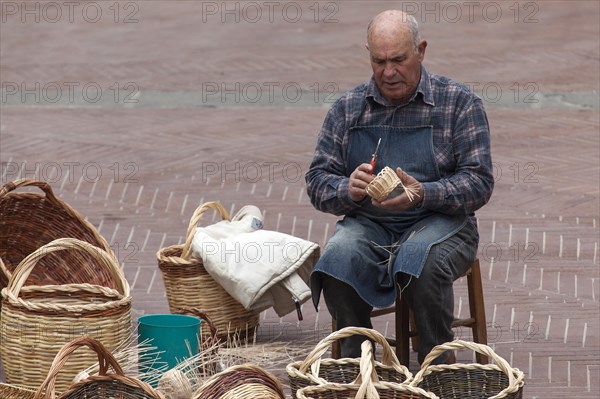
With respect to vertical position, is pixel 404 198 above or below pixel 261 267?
above

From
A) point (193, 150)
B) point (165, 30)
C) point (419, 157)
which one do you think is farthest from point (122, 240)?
point (165, 30)

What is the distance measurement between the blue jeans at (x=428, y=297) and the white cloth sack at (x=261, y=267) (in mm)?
454

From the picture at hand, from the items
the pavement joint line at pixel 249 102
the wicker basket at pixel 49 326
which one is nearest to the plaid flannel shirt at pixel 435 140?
the wicker basket at pixel 49 326

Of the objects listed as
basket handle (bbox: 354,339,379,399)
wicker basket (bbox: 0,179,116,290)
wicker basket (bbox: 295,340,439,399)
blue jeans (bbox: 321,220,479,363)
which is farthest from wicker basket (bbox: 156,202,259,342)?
basket handle (bbox: 354,339,379,399)

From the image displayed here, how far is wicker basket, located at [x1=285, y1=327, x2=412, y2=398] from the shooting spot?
352cm

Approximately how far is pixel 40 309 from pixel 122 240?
2.32 metres

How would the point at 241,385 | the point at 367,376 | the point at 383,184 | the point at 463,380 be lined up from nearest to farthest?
the point at 367,376 < the point at 241,385 < the point at 463,380 < the point at 383,184

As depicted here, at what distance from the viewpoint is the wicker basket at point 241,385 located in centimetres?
336

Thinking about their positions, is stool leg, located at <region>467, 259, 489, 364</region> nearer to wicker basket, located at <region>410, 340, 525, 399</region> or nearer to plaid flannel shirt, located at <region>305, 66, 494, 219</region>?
plaid flannel shirt, located at <region>305, 66, 494, 219</region>

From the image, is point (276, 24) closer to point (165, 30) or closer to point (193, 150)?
point (165, 30)

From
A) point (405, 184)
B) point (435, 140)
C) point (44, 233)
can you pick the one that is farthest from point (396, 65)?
point (44, 233)

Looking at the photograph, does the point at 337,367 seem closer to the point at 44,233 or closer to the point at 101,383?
the point at 101,383

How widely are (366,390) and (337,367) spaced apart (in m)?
0.75

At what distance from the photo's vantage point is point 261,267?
483 cm
